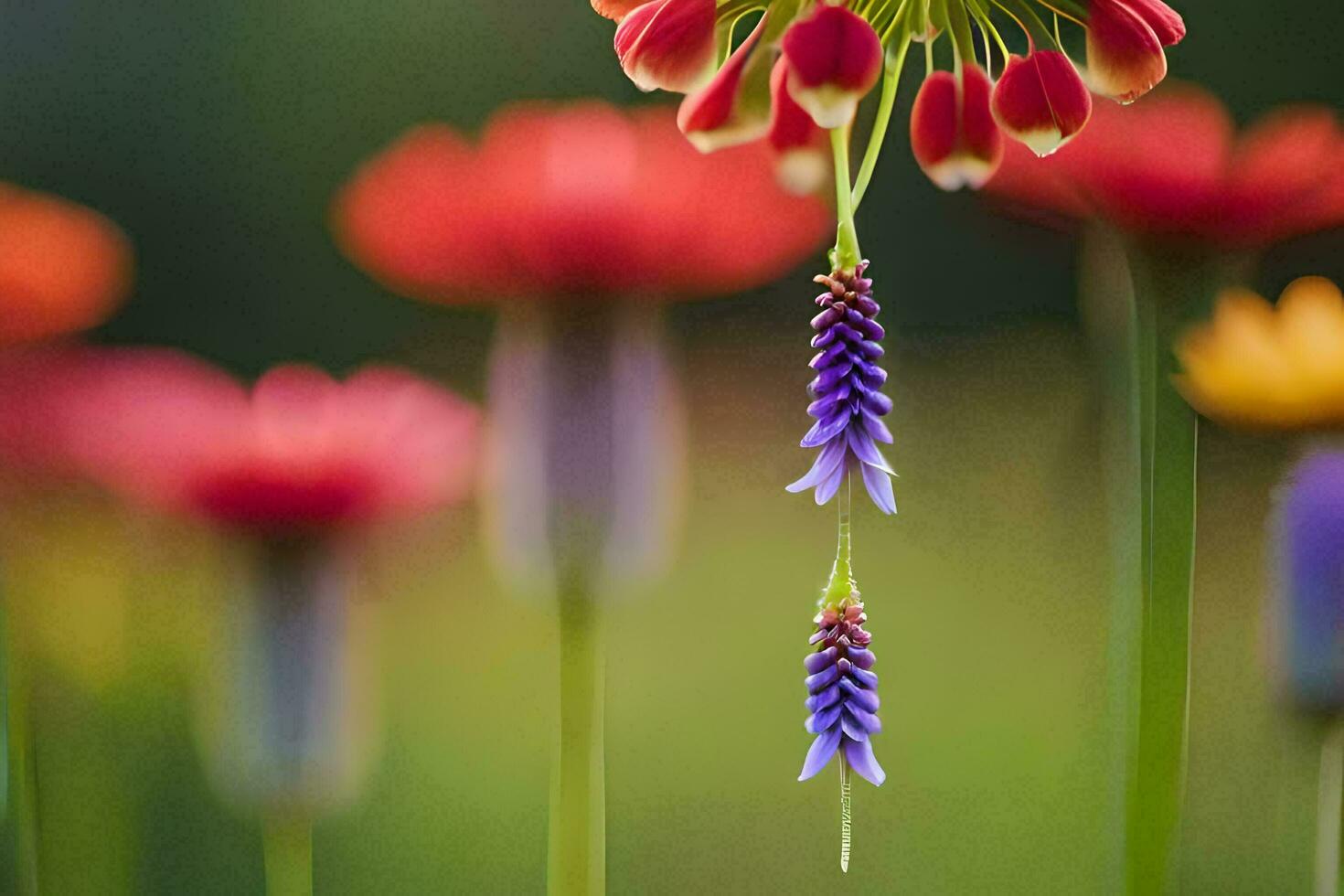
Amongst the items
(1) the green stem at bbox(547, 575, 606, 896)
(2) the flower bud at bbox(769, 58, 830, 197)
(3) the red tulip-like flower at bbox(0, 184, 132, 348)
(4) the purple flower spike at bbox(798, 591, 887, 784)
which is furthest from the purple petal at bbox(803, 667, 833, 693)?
(3) the red tulip-like flower at bbox(0, 184, 132, 348)

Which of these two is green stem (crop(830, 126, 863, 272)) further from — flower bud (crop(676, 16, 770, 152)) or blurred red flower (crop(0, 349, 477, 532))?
blurred red flower (crop(0, 349, 477, 532))

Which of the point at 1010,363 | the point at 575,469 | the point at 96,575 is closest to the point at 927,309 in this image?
the point at 1010,363

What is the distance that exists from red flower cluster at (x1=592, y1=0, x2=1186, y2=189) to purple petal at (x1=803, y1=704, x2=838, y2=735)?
244 millimetres

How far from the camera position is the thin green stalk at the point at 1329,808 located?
2.03 ft

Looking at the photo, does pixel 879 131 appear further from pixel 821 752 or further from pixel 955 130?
pixel 821 752

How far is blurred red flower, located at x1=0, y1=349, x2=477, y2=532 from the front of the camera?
23.3 inches

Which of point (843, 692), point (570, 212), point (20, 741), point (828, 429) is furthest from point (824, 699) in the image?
point (20, 741)

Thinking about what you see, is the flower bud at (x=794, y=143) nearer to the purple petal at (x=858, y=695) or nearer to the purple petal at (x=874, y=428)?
the purple petal at (x=874, y=428)

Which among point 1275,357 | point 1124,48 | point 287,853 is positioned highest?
point 1124,48

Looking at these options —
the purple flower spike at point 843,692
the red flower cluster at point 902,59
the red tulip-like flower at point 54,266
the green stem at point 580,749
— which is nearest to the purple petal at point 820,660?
the purple flower spike at point 843,692

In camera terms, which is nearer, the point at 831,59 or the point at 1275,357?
the point at 831,59

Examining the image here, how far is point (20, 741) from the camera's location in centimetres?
63

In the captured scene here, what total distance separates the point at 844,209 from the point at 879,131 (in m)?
0.07

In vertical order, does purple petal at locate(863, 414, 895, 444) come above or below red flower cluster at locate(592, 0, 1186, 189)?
below
